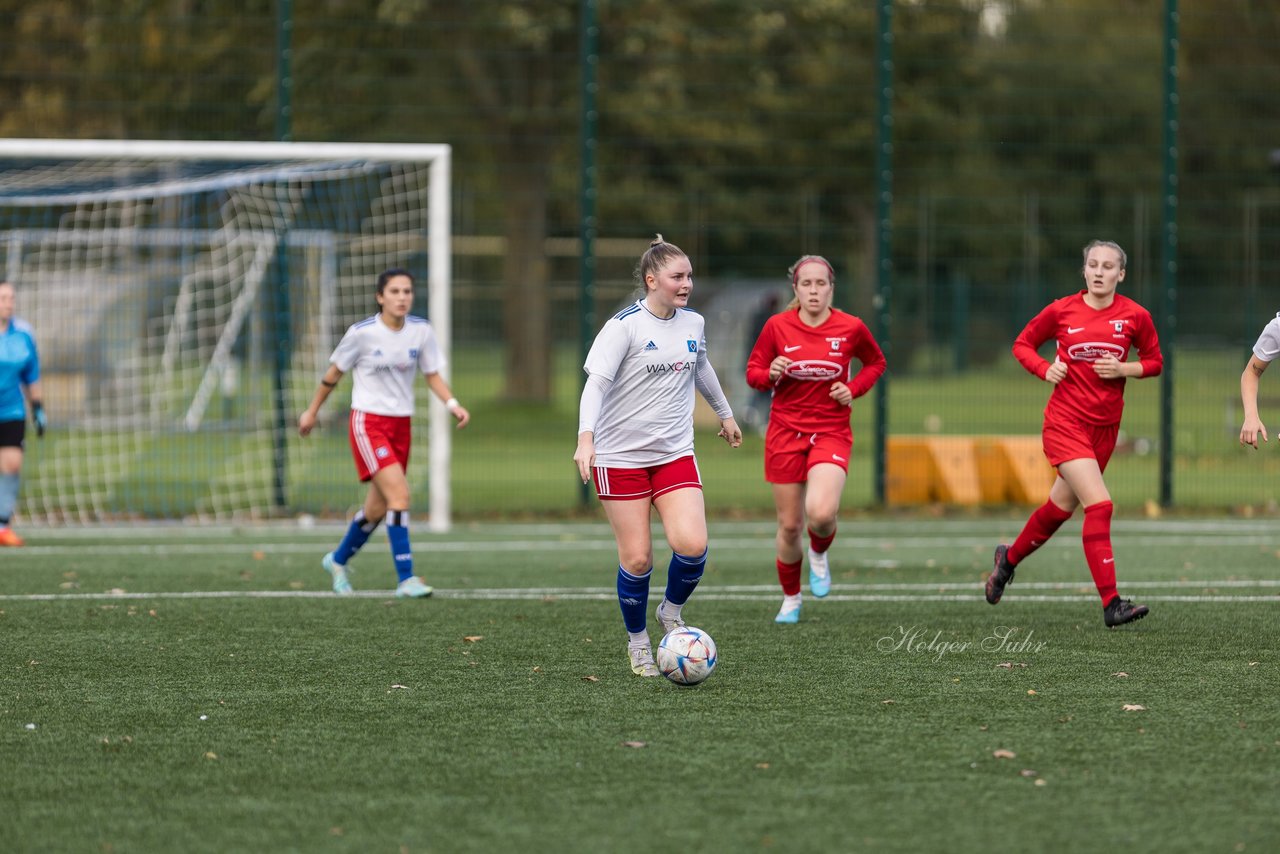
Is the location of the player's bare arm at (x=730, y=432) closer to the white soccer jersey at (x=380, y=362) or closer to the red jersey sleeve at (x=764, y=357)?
the red jersey sleeve at (x=764, y=357)

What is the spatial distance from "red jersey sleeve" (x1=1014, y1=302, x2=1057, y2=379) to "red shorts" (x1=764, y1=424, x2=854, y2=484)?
104 centimetres

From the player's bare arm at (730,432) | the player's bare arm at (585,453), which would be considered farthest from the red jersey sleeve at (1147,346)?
the player's bare arm at (585,453)

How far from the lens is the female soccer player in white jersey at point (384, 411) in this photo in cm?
985

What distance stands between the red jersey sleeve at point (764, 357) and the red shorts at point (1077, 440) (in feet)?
4.92

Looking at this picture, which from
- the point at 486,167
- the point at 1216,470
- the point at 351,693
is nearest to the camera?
the point at 351,693

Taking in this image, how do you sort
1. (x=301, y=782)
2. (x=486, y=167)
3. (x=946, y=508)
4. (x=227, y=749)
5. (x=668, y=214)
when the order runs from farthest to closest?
(x=668, y=214) → (x=486, y=167) → (x=946, y=508) → (x=227, y=749) → (x=301, y=782)

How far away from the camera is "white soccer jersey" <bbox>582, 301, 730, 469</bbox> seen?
23.1ft

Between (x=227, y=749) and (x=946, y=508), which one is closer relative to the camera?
(x=227, y=749)

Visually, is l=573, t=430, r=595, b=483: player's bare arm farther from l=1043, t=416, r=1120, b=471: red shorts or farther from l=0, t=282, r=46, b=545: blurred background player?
l=0, t=282, r=46, b=545: blurred background player

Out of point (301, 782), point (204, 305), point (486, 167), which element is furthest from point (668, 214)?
point (301, 782)

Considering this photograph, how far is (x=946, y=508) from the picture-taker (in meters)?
15.5

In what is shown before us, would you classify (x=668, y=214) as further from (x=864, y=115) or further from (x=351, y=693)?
(x=351, y=693)

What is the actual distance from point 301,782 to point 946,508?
1098 cm

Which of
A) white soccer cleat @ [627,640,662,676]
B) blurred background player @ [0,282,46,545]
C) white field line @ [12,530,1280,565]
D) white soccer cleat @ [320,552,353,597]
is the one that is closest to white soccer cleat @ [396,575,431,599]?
white soccer cleat @ [320,552,353,597]
